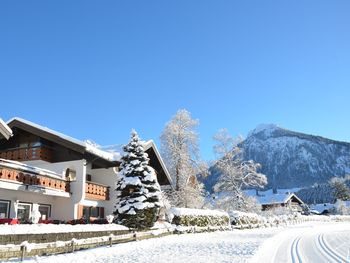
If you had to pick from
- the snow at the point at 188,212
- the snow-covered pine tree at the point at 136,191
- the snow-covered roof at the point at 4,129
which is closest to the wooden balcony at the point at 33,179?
the snow-covered pine tree at the point at 136,191

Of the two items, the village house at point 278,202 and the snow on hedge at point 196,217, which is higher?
the village house at point 278,202

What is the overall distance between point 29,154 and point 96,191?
231 inches

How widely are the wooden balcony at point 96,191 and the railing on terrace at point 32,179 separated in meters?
1.66

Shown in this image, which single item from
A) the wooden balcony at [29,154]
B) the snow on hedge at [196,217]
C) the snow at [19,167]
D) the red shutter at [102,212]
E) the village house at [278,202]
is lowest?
the snow on hedge at [196,217]

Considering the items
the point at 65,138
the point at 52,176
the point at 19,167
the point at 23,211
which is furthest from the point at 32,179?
the point at 65,138

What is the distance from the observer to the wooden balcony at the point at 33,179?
21.8 m

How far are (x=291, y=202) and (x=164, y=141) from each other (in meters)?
58.1

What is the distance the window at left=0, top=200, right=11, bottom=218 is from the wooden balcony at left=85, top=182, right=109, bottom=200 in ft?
19.7

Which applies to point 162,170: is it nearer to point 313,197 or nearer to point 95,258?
point 95,258

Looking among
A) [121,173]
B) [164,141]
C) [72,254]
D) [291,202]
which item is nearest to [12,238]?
[72,254]

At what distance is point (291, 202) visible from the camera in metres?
90.0

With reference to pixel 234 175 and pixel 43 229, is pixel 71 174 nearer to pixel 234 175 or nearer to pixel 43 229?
pixel 43 229

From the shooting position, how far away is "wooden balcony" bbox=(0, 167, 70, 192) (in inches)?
860

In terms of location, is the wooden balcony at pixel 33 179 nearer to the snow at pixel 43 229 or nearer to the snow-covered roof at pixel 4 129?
the snow-covered roof at pixel 4 129
